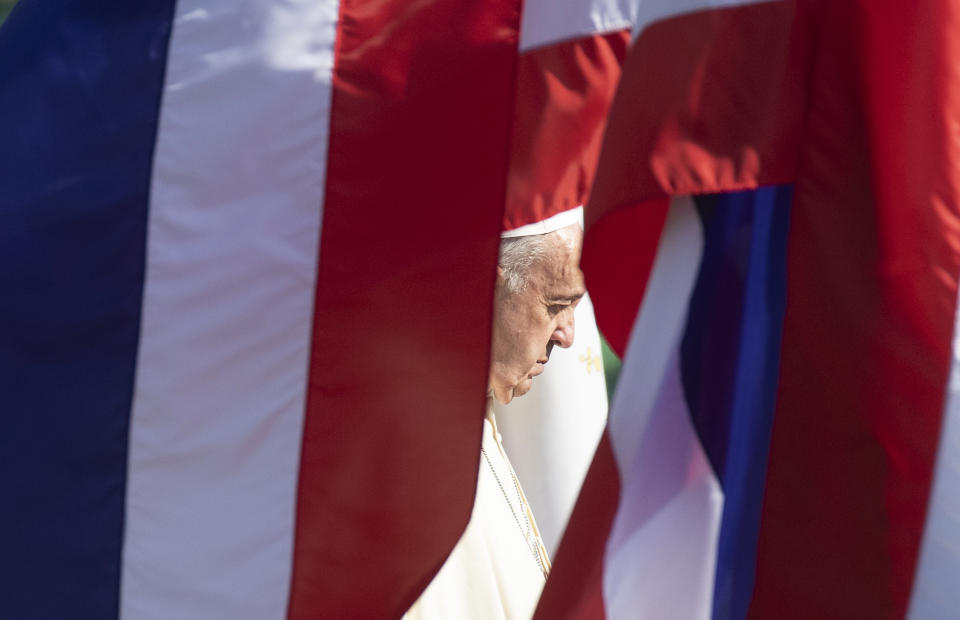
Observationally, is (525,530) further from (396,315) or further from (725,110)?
(725,110)

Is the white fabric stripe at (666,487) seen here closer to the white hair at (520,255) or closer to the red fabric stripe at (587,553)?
the red fabric stripe at (587,553)

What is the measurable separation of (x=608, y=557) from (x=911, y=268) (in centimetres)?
48

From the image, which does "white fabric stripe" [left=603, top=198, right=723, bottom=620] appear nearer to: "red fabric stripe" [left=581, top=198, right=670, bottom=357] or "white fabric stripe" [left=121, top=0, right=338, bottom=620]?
"red fabric stripe" [left=581, top=198, right=670, bottom=357]

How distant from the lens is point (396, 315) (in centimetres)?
174

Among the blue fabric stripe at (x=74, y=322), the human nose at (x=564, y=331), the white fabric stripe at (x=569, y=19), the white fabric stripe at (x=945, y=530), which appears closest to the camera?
the white fabric stripe at (x=945, y=530)

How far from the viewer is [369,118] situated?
5.75 feet

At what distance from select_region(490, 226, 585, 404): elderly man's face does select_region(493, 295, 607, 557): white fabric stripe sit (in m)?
0.68

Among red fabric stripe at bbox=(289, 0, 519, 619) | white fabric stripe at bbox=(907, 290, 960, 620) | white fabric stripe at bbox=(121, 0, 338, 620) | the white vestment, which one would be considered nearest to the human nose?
the white vestment

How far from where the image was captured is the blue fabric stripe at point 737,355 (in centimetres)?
140

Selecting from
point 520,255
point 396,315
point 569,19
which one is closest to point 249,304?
point 396,315

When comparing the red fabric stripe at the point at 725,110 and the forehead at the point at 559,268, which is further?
the forehead at the point at 559,268

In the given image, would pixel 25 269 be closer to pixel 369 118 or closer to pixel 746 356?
pixel 369 118

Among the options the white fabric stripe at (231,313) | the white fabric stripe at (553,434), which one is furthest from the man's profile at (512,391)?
the white fabric stripe at (553,434)

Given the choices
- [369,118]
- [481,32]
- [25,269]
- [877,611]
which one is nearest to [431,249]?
[369,118]
